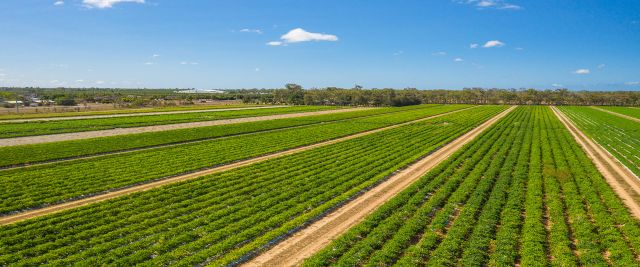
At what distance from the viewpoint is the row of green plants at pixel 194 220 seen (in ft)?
41.0

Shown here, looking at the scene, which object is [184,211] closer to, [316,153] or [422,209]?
[422,209]

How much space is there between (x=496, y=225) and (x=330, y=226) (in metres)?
6.76

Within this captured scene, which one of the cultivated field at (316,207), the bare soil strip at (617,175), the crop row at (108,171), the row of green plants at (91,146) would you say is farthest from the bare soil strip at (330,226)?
the row of green plants at (91,146)

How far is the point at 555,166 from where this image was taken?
2769 centimetres

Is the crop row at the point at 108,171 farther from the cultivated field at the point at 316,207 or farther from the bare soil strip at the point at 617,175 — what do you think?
the bare soil strip at the point at 617,175

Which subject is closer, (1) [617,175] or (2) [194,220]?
(2) [194,220]

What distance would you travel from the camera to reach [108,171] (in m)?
24.8

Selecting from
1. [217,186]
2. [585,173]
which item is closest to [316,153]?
[217,186]

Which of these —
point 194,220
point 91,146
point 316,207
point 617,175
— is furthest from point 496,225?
point 91,146

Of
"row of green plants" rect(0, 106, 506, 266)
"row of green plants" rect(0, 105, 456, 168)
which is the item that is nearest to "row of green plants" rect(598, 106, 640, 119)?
"row of green plants" rect(0, 105, 456, 168)

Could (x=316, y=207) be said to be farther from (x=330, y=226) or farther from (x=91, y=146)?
(x=91, y=146)

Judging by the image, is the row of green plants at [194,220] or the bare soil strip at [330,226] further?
the bare soil strip at [330,226]

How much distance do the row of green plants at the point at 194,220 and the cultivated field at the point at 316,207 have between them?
7cm

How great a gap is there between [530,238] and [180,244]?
41.2 ft
